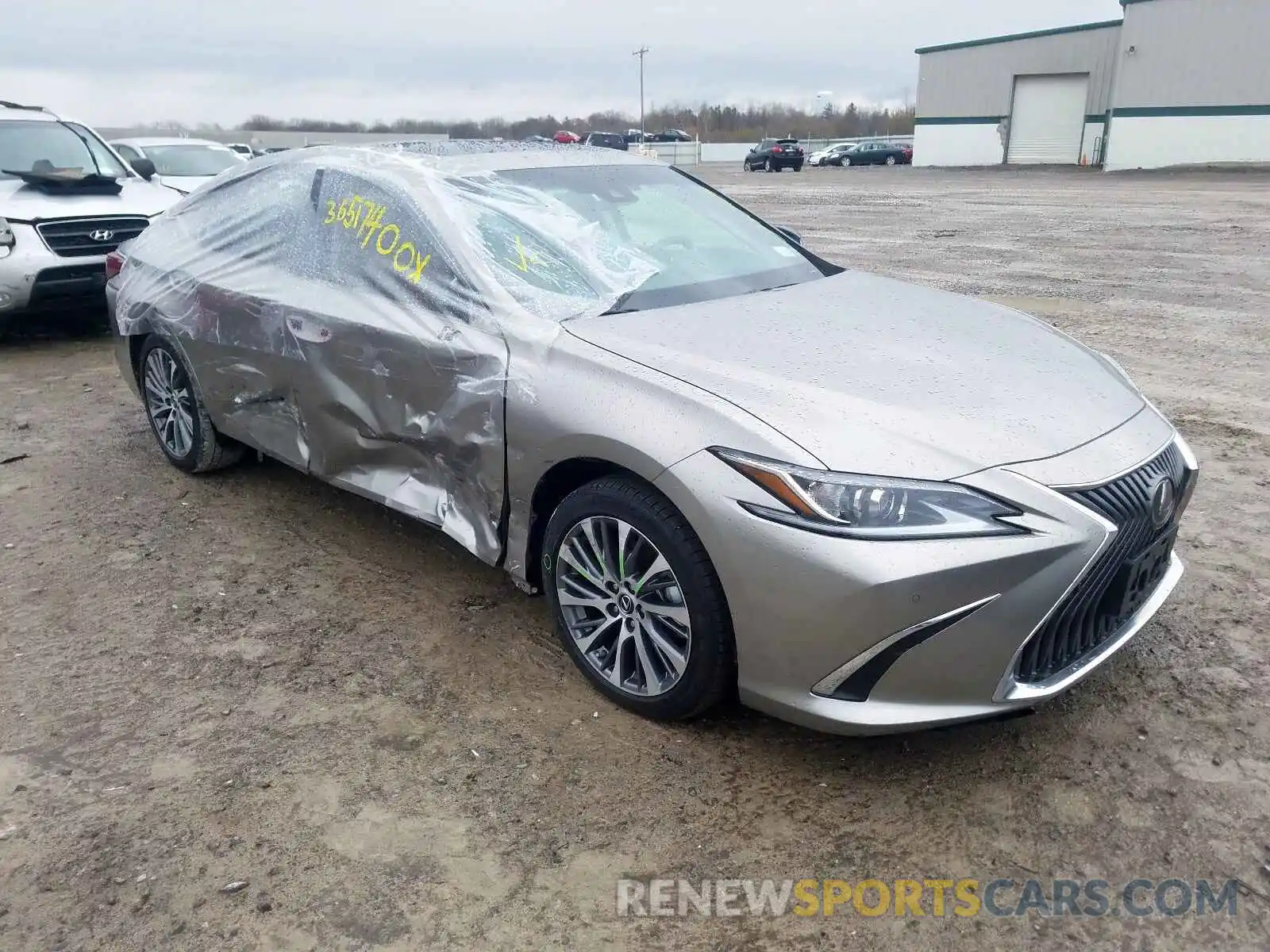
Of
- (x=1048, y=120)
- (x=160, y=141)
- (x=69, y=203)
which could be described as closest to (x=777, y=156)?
(x=1048, y=120)

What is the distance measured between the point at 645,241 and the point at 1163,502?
2.04 meters

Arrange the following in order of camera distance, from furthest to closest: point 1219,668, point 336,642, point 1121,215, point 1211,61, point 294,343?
point 1211,61
point 1121,215
point 294,343
point 336,642
point 1219,668

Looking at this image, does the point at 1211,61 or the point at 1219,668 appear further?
the point at 1211,61

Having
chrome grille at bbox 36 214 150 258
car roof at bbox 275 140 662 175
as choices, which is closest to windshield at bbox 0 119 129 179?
chrome grille at bbox 36 214 150 258

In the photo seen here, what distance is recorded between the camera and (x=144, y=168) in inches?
382

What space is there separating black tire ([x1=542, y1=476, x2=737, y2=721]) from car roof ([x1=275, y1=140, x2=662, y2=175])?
1618 millimetres

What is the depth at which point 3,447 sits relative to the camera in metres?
5.64

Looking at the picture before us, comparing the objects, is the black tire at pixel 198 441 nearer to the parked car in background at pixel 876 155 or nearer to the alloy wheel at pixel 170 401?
the alloy wheel at pixel 170 401

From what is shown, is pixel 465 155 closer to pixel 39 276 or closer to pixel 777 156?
pixel 39 276

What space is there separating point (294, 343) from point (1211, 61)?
37339 millimetres

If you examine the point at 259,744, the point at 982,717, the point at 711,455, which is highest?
the point at 711,455

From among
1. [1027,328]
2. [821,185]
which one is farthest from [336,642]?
[821,185]

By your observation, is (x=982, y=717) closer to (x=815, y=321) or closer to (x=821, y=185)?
(x=815, y=321)

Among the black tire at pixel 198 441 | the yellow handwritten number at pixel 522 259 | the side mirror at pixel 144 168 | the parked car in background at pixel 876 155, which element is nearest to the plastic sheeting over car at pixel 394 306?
the yellow handwritten number at pixel 522 259
